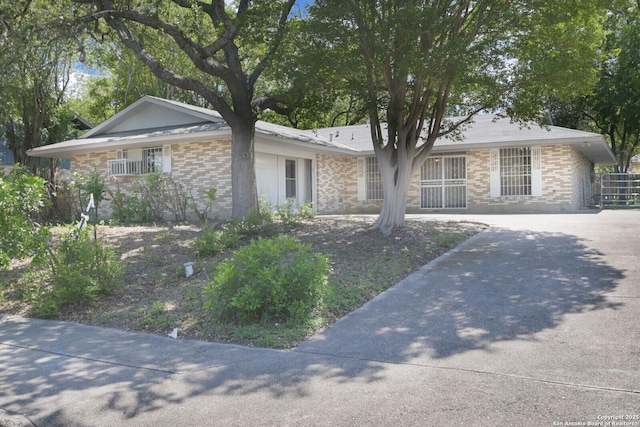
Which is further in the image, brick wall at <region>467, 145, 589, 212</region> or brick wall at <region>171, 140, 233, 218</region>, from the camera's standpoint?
brick wall at <region>467, 145, 589, 212</region>

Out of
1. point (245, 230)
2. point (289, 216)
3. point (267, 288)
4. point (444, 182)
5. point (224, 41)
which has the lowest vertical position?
point (267, 288)

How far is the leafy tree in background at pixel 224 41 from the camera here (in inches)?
473

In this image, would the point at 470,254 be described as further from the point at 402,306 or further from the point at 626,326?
the point at 626,326

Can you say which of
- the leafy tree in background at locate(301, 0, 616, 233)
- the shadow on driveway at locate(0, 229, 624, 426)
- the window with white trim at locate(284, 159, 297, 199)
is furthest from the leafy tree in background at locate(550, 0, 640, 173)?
the shadow on driveway at locate(0, 229, 624, 426)

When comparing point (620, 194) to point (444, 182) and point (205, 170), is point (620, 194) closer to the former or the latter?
point (444, 182)

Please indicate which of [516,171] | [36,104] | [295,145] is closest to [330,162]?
[295,145]

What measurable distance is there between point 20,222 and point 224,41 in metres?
6.43

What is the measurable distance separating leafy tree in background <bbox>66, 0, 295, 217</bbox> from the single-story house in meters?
2.15

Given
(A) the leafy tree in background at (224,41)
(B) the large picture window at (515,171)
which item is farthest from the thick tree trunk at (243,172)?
(B) the large picture window at (515,171)

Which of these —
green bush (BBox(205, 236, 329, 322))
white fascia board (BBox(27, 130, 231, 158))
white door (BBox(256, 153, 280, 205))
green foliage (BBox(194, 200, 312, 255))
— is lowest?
green bush (BBox(205, 236, 329, 322))

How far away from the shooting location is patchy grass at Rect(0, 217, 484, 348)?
625cm

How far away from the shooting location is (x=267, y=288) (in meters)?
6.23

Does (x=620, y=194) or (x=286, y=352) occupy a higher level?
(x=620, y=194)

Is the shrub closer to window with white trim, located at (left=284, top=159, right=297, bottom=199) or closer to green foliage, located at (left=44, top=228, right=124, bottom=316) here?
green foliage, located at (left=44, top=228, right=124, bottom=316)
